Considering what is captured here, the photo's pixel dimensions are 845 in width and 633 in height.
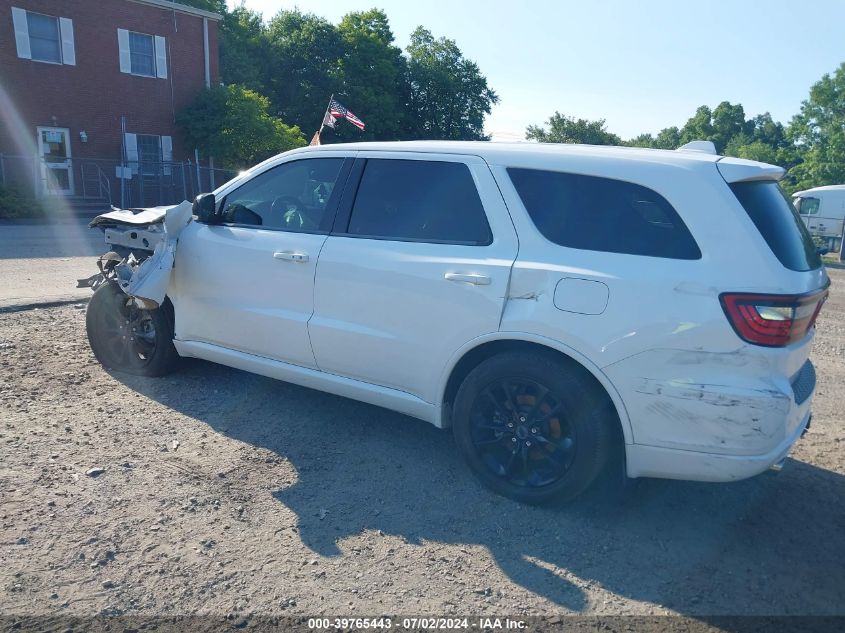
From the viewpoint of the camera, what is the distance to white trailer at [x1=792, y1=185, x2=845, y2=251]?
79.9ft

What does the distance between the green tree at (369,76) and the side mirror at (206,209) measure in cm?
3821

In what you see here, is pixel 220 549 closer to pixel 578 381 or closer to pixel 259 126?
pixel 578 381

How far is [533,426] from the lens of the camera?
3.64 m

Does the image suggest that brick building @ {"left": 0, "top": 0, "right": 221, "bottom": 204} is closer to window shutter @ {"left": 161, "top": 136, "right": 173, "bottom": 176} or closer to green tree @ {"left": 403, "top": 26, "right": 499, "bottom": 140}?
window shutter @ {"left": 161, "top": 136, "right": 173, "bottom": 176}

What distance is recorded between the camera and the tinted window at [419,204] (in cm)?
392

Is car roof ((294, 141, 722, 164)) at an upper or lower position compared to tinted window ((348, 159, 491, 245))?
upper

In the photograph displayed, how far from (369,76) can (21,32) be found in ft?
84.1

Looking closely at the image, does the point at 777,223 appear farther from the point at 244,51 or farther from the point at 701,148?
the point at 244,51

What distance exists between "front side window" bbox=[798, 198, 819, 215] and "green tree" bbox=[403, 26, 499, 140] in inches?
1160

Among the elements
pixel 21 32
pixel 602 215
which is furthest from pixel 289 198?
pixel 21 32

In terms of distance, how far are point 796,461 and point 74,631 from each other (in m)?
4.13

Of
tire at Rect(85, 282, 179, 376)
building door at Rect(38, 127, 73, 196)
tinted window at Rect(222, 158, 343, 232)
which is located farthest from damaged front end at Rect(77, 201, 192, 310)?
building door at Rect(38, 127, 73, 196)

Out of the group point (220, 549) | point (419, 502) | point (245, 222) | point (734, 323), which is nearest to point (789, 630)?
point (734, 323)

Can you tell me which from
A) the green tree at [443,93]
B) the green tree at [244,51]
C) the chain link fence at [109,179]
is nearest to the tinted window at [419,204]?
the chain link fence at [109,179]
